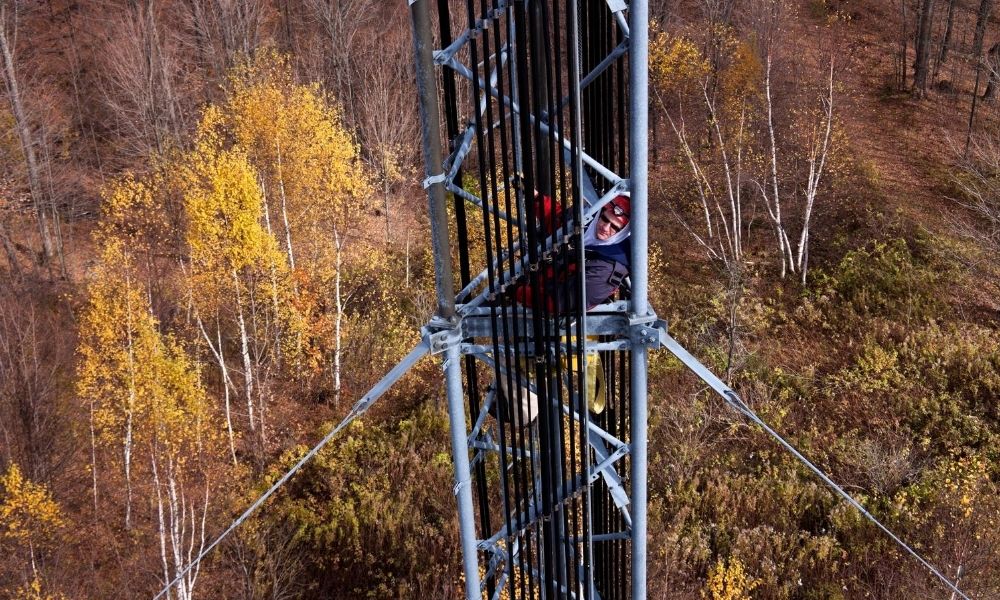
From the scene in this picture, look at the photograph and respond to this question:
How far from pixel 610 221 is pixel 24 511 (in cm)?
1453

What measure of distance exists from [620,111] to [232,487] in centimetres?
1442

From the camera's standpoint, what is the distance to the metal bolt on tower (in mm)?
3006

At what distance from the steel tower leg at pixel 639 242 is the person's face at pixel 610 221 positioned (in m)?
0.12

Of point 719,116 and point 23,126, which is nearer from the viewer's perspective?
point 719,116

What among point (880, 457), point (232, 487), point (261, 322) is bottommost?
point (232, 487)

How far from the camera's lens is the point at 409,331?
1917 centimetres

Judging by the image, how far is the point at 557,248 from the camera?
10.4 feet

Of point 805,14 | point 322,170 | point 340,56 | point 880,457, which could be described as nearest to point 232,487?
point 322,170

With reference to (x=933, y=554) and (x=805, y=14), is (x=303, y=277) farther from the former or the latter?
(x=805, y=14)

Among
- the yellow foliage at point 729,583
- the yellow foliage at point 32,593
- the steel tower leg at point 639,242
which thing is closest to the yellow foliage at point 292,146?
the yellow foliage at point 32,593

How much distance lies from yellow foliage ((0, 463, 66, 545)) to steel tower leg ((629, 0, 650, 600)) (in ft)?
44.1

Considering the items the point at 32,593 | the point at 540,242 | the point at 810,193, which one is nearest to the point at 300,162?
the point at 32,593

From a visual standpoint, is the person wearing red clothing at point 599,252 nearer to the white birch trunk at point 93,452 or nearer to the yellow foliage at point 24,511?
the yellow foliage at point 24,511

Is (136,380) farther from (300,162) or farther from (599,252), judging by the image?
(599,252)
